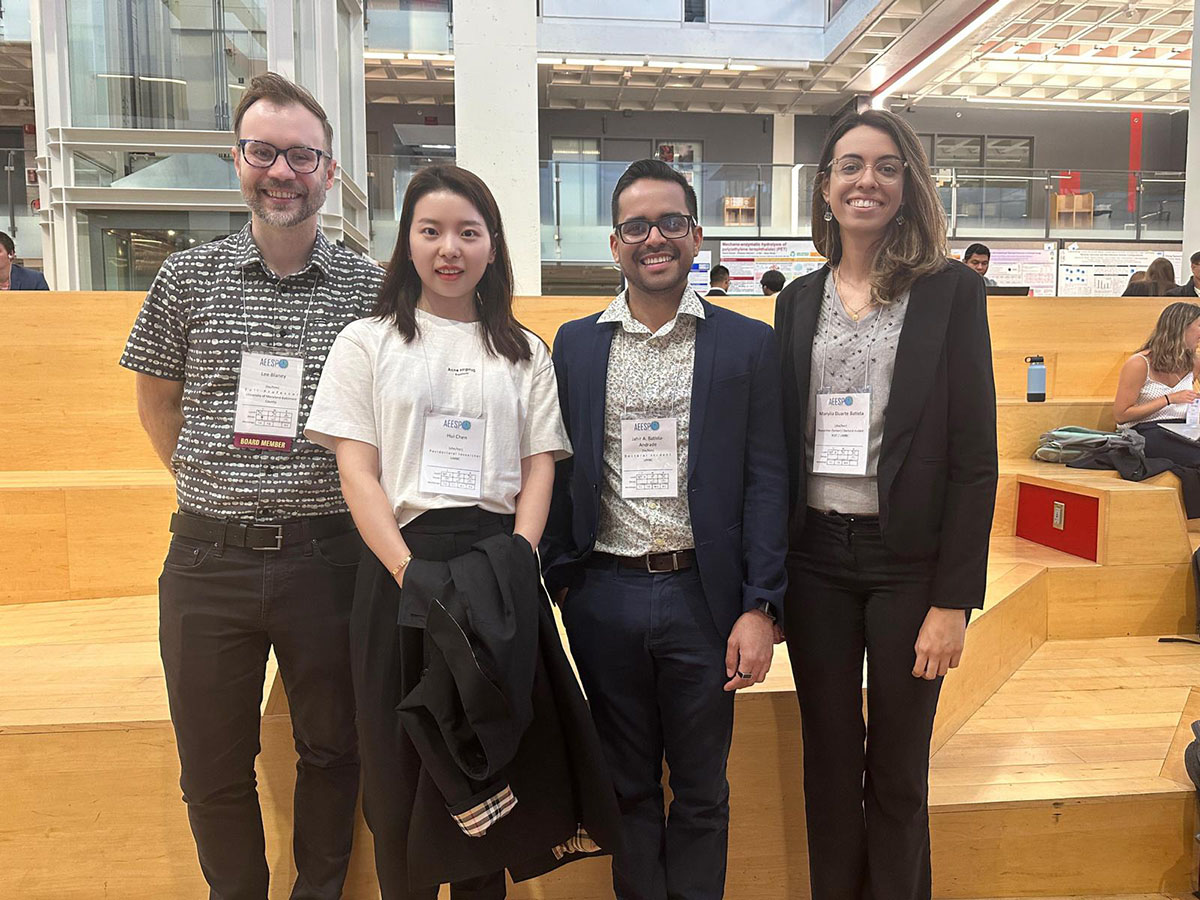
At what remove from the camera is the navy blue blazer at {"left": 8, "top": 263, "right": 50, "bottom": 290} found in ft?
15.4

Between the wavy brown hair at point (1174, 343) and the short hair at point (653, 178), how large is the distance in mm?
3386

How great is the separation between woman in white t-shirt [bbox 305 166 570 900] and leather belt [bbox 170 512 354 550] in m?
0.16

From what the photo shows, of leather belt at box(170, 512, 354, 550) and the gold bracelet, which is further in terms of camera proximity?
leather belt at box(170, 512, 354, 550)

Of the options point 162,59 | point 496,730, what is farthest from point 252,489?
→ point 162,59

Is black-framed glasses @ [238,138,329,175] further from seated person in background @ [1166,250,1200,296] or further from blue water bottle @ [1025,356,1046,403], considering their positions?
seated person in background @ [1166,250,1200,296]

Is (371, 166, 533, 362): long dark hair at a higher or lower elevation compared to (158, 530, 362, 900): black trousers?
higher

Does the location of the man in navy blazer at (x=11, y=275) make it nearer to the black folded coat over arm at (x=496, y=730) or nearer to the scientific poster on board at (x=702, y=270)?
the black folded coat over arm at (x=496, y=730)

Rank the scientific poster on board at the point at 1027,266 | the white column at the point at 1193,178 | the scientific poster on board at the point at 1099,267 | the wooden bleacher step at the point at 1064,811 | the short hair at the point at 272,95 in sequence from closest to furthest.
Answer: the short hair at the point at 272,95
the wooden bleacher step at the point at 1064,811
the white column at the point at 1193,178
the scientific poster on board at the point at 1099,267
the scientific poster on board at the point at 1027,266

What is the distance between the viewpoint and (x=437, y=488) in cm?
136

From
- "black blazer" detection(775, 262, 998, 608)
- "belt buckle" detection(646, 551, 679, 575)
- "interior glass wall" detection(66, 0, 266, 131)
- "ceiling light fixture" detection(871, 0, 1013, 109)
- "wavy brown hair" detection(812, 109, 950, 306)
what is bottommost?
"belt buckle" detection(646, 551, 679, 575)

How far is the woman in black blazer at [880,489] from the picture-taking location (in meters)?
1.46

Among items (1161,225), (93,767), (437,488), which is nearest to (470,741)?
(437,488)

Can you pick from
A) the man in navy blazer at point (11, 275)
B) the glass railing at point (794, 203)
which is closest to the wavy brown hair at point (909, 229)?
the man in navy blazer at point (11, 275)

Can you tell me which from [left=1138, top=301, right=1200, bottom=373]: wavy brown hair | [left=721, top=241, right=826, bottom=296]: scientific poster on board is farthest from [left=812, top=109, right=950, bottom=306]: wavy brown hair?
[left=721, top=241, right=826, bottom=296]: scientific poster on board
